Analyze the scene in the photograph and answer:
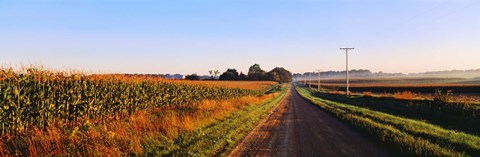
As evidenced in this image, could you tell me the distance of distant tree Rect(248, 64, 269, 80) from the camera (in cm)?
17998

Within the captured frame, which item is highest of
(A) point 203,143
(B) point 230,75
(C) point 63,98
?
(B) point 230,75

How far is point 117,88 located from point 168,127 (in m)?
4.74

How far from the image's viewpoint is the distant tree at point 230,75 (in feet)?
496

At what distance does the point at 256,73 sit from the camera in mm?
185375

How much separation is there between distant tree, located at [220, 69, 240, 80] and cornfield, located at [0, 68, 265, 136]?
433 feet

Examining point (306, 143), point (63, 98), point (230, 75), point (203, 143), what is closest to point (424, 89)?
point (306, 143)

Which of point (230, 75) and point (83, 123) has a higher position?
point (230, 75)

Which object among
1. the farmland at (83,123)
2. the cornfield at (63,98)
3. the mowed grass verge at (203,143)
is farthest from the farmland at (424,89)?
the cornfield at (63,98)

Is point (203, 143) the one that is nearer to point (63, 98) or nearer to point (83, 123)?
point (83, 123)

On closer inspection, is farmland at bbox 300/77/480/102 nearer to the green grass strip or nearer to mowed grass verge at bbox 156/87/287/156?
mowed grass verge at bbox 156/87/287/156

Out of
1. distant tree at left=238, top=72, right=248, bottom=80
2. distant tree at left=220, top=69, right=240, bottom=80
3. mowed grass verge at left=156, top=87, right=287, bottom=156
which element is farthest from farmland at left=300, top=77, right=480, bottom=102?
distant tree at left=238, top=72, right=248, bottom=80

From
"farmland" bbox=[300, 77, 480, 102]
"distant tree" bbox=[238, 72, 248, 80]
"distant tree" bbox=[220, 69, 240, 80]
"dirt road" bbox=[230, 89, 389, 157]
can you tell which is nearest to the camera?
"dirt road" bbox=[230, 89, 389, 157]

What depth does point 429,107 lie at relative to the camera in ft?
86.2

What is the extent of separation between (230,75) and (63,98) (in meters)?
141
